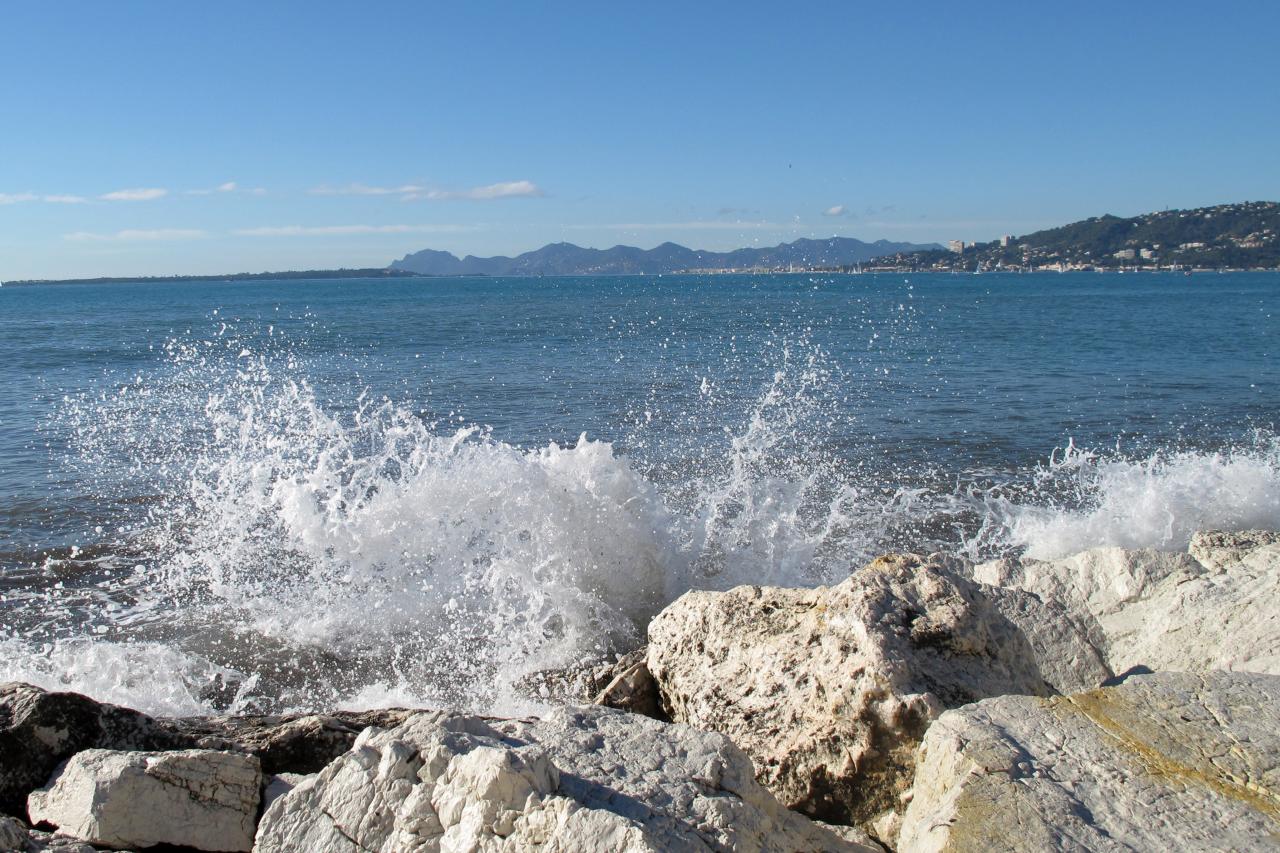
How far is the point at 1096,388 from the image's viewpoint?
1970cm

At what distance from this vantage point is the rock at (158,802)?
323cm

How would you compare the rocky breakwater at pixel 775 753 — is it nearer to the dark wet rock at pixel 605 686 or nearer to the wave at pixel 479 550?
the dark wet rock at pixel 605 686

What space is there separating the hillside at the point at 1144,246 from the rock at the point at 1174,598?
126m

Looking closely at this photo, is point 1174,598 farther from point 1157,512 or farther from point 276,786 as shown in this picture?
point 276,786

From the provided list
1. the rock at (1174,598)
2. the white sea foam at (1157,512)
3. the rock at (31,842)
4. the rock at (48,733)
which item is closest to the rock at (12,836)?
the rock at (31,842)

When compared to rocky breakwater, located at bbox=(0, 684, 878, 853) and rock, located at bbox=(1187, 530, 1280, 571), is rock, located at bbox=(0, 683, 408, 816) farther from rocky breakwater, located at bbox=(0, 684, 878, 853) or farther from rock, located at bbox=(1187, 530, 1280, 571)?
rock, located at bbox=(1187, 530, 1280, 571)

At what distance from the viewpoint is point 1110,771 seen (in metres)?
2.93

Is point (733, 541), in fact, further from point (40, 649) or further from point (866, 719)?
point (40, 649)

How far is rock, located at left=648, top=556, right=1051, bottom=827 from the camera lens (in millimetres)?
3664

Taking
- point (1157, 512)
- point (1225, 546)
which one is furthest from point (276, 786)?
point (1157, 512)

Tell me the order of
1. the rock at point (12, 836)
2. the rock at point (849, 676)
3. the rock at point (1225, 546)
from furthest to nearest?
the rock at point (1225, 546) → the rock at point (849, 676) → the rock at point (12, 836)

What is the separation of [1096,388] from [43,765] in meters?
19.9

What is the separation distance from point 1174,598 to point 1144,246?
148m

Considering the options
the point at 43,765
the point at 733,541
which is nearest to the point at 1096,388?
the point at 733,541
